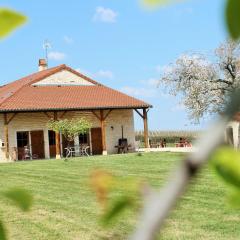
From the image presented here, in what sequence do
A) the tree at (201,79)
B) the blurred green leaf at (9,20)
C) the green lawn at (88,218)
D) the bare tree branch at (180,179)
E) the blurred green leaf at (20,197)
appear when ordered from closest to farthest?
the bare tree branch at (180,179) < the blurred green leaf at (9,20) < the blurred green leaf at (20,197) < the green lawn at (88,218) < the tree at (201,79)

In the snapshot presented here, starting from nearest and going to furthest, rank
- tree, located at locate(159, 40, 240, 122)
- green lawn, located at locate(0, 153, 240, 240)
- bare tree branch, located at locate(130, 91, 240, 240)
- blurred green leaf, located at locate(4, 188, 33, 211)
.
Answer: bare tree branch, located at locate(130, 91, 240, 240) → blurred green leaf, located at locate(4, 188, 33, 211) → green lawn, located at locate(0, 153, 240, 240) → tree, located at locate(159, 40, 240, 122)

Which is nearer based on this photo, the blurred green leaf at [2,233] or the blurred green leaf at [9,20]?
the blurred green leaf at [9,20]

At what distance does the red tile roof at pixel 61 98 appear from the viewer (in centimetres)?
3170

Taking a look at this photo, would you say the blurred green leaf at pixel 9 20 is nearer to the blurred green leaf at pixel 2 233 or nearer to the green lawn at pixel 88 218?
the blurred green leaf at pixel 2 233

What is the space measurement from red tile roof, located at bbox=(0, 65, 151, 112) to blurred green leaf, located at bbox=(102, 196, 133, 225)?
30.3 meters

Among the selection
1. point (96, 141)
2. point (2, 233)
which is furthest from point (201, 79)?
point (2, 233)

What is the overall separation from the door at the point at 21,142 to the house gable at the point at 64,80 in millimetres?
4066

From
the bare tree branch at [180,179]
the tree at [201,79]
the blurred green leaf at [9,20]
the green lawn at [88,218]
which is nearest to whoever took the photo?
the bare tree branch at [180,179]

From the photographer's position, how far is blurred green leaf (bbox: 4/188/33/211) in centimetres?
72

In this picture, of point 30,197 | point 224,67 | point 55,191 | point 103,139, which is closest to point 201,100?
point 224,67

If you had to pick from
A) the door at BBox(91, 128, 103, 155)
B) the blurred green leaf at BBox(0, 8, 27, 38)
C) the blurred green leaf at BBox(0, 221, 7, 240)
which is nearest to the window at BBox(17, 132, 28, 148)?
the door at BBox(91, 128, 103, 155)

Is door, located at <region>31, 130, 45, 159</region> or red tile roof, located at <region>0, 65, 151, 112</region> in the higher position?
red tile roof, located at <region>0, 65, 151, 112</region>

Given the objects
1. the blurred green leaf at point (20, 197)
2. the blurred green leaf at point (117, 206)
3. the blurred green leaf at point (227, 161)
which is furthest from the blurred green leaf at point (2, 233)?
the blurred green leaf at point (227, 161)

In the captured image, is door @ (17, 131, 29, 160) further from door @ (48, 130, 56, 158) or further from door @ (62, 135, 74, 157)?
door @ (62, 135, 74, 157)
